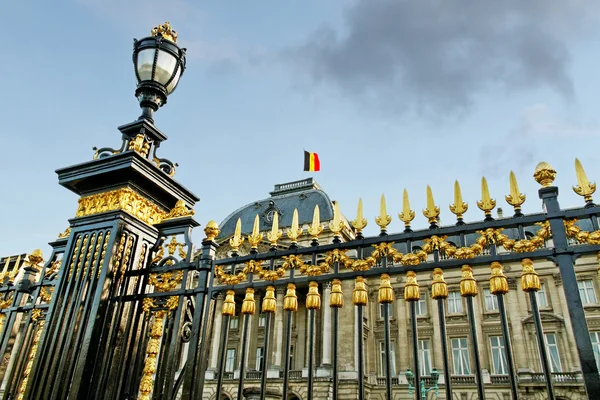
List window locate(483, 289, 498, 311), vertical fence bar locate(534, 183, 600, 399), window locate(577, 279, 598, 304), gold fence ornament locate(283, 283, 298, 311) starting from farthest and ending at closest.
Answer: window locate(483, 289, 498, 311) < window locate(577, 279, 598, 304) < gold fence ornament locate(283, 283, 298, 311) < vertical fence bar locate(534, 183, 600, 399)

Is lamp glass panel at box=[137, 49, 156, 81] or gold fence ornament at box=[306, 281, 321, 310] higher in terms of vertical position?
lamp glass panel at box=[137, 49, 156, 81]

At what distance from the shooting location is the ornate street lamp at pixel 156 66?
168 inches

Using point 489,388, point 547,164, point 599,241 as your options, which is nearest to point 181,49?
point 547,164

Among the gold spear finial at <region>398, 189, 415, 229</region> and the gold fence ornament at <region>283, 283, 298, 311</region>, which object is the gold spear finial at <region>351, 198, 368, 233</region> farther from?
the gold fence ornament at <region>283, 283, 298, 311</region>

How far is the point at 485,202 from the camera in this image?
127 inches

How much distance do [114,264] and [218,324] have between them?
21.0 metres

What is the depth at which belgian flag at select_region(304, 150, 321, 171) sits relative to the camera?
77.1ft

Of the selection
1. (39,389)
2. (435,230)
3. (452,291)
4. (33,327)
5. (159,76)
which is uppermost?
(452,291)

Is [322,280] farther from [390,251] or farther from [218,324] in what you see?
[218,324]

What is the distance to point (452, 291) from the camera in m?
22.0

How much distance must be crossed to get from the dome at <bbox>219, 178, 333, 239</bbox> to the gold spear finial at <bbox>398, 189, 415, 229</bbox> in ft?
73.9

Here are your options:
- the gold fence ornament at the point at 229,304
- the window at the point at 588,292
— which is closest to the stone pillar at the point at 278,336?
the window at the point at 588,292

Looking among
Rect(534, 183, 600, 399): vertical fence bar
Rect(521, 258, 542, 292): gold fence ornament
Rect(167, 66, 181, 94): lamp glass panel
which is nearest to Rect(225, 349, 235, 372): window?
Rect(167, 66, 181, 94): lamp glass panel

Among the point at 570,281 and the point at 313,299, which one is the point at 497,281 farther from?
the point at 313,299
